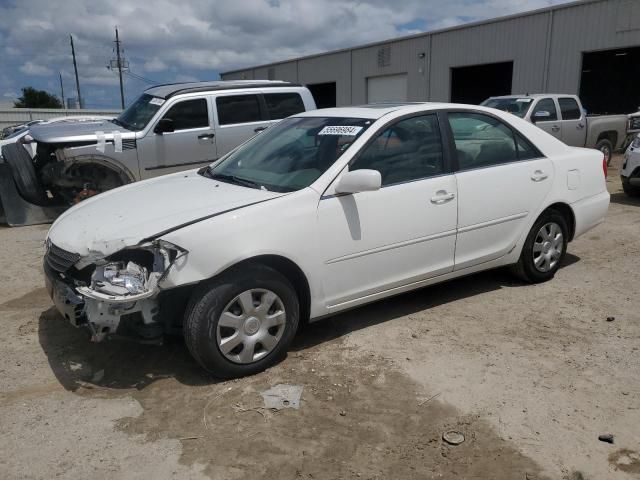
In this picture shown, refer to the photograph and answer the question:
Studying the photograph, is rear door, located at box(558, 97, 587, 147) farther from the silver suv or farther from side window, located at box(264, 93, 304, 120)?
the silver suv

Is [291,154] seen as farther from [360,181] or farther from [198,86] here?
[198,86]

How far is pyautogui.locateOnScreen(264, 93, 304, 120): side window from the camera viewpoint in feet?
29.5

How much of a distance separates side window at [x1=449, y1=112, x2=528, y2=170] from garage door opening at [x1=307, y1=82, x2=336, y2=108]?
30658mm

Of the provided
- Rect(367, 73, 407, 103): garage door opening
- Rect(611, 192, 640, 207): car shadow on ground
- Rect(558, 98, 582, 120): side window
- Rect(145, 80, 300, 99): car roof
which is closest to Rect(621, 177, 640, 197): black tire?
Rect(611, 192, 640, 207): car shadow on ground

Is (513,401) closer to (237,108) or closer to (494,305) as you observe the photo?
(494,305)

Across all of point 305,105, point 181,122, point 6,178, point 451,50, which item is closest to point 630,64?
point 451,50

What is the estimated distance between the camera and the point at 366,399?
327 centimetres

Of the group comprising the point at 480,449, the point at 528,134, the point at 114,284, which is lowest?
the point at 480,449

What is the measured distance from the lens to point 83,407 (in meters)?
3.25

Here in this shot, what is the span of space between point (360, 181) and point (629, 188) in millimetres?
7590

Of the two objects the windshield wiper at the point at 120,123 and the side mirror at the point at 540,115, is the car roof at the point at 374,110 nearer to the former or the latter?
the windshield wiper at the point at 120,123

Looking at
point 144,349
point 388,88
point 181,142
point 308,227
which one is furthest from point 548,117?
point 388,88

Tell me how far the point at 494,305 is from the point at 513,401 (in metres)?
1.55

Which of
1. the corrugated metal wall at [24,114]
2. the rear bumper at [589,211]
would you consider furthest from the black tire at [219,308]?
the corrugated metal wall at [24,114]
